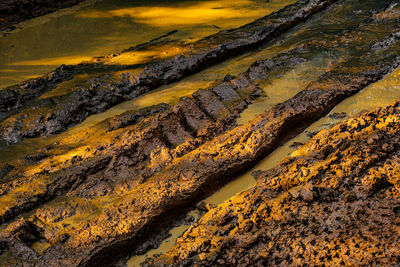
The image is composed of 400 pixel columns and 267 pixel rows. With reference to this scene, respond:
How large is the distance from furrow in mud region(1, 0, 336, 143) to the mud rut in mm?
16

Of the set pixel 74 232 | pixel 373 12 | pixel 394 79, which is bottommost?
pixel 74 232

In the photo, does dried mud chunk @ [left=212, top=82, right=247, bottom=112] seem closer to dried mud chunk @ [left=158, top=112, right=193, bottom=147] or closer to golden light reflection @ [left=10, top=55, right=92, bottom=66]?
dried mud chunk @ [left=158, top=112, right=193, bottom=147]

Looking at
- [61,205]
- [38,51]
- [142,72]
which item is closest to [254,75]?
[142,72]

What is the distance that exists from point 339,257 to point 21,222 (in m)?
1.94

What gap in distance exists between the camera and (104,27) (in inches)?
239

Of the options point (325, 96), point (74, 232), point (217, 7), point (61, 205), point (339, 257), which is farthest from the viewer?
point (217, 7)

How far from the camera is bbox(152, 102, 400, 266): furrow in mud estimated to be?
1750 mm

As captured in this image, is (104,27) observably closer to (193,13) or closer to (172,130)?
(193,13)

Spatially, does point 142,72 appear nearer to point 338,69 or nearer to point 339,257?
point 338,69

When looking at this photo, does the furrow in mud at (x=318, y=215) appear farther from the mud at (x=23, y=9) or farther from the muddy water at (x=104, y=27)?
the mud at (x=23, y=9)

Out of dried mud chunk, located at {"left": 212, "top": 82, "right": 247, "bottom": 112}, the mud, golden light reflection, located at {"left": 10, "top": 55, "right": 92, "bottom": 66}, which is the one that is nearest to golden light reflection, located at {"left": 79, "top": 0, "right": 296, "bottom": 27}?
the mud

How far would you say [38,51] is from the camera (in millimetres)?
5555

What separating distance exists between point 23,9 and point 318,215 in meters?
6.89

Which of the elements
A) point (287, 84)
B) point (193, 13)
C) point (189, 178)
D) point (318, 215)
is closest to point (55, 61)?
point (193, 13)
